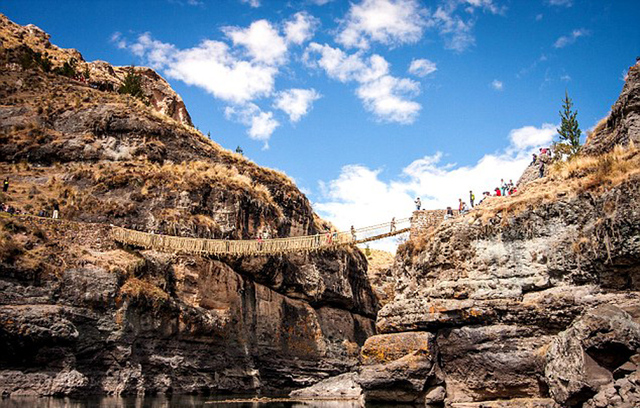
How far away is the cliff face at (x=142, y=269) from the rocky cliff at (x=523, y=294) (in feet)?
43.6

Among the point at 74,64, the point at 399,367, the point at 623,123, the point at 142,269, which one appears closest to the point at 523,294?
the point at 399,367

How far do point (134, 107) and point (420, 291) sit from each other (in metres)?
33.5

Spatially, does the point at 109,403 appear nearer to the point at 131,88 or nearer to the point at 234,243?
the point at 234,243

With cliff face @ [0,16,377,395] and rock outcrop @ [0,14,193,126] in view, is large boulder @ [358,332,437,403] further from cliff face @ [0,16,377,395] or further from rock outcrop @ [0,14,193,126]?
rock outcrop @ [0,14,193,126]

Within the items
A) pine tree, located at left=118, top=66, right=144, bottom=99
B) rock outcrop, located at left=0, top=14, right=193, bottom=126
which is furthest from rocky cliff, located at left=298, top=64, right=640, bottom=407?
pine tree, located at left=118, top=66, right=144, bottom=99

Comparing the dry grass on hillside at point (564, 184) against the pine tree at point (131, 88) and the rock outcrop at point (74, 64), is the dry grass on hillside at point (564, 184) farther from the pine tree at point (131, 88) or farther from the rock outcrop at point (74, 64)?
the pine tree at point (131, 88)

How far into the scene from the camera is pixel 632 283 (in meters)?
17.6

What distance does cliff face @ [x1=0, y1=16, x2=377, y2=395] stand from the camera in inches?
1051

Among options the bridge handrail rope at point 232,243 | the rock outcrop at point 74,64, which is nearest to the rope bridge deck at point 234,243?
the bridge handrail rope at point 232,243

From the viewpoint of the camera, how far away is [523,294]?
Result: 779 inches

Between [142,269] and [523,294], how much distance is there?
20097 millimetres

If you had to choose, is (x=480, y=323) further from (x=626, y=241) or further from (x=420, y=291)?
(x=626, y=241)

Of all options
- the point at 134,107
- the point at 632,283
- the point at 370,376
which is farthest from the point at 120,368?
the point at 134,107

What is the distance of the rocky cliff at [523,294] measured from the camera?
17328 mm
